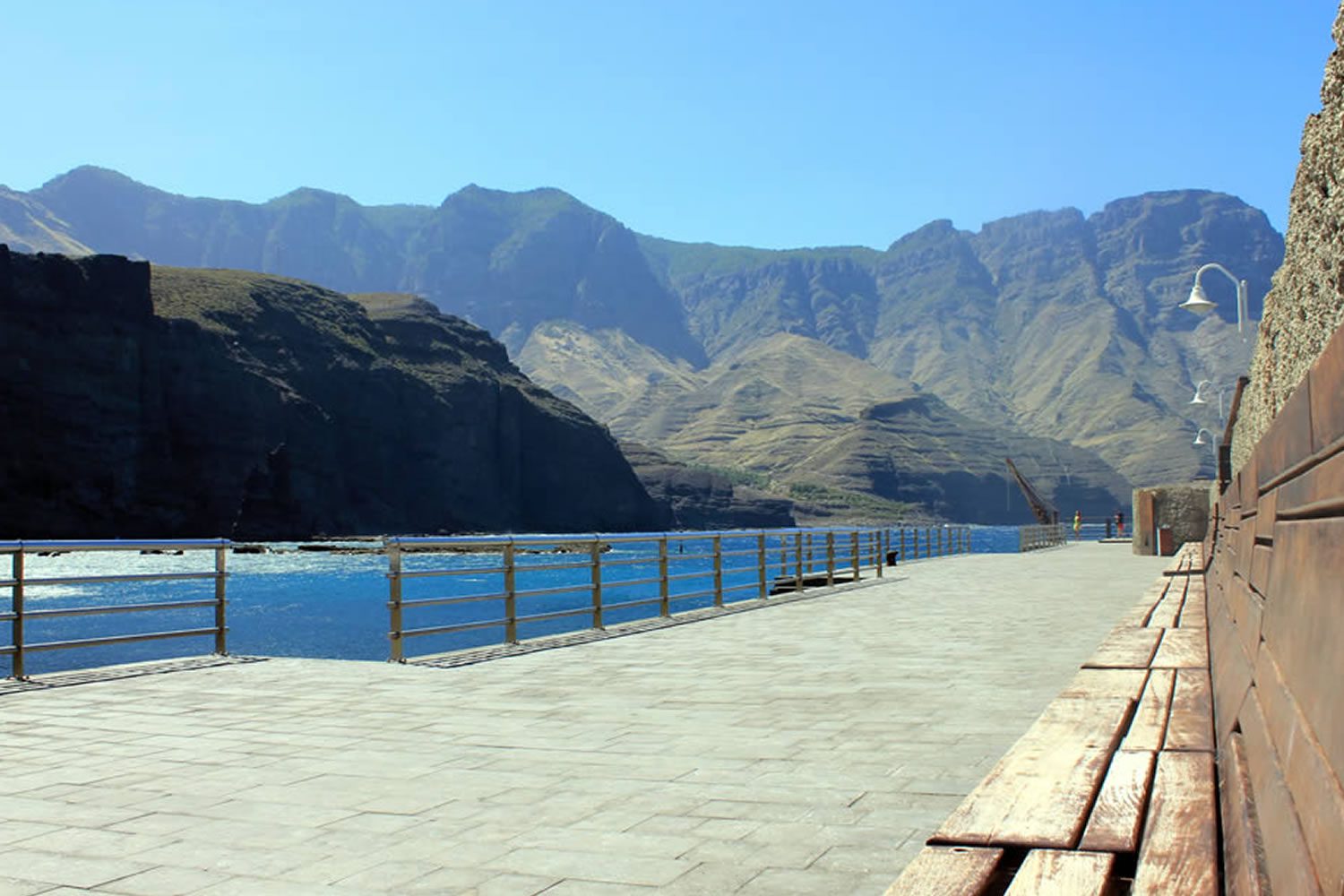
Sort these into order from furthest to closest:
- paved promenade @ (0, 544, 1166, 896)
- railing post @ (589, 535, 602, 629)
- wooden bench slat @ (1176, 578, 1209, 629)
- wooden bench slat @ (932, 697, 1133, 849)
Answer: railing post @ (589, 535, 602, 629) → wooden bench slat @ (1176, 578, 1209, 629) → paved promenade @ (0, 544, 1166, 896) → wooden bench slat @ (932, 697, 1133, 849)

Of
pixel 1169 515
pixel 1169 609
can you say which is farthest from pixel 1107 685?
pixel 1169 515

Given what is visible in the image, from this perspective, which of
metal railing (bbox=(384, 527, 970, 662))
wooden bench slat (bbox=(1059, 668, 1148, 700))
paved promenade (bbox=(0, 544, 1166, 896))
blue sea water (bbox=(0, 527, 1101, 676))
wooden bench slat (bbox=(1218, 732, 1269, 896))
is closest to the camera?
wooden bench slat (bbox=(1218, 732, 1269, 896))

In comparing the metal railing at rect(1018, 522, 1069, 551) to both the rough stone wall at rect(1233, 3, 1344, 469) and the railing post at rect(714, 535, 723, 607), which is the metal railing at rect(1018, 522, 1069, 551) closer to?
the railing post at rect(714, 535, 723, 607)

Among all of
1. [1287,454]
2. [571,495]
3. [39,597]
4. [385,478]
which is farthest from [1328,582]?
[571,495]

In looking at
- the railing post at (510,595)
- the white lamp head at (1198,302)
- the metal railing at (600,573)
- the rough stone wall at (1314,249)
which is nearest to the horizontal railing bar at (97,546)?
the metal railing at (600,573)

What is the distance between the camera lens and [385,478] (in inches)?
4796

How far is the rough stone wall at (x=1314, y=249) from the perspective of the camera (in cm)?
550

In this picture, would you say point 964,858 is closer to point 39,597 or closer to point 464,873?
point 464,873

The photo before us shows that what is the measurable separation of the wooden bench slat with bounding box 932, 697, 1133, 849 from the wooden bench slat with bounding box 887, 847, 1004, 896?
90 mm

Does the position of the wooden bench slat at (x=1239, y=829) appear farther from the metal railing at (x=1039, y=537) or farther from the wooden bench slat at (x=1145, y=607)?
the metal railing at (x=1039, y=537)

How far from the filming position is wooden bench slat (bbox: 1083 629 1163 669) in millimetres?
6250

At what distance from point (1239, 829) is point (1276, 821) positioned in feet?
1.78

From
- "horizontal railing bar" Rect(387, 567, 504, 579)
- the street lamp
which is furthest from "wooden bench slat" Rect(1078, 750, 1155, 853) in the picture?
the street lamp

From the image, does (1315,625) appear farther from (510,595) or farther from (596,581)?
(596,581)
